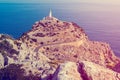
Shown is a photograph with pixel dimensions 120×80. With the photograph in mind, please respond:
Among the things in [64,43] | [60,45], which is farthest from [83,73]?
[64,43]

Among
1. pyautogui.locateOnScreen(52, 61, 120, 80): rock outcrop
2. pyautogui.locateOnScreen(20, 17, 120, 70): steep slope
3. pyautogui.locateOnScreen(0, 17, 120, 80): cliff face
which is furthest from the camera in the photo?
pyautogui.locateOnScreen(20, 17, 120, 70): steep slope

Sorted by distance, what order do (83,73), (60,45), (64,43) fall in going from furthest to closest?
(64,43) → (60,45) → (83,73)

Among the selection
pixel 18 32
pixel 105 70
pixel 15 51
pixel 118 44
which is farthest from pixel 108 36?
pixel 105 70

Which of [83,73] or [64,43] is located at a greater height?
[83,73]

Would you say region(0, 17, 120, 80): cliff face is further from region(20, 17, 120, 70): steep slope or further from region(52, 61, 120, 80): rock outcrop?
region(52, 61, 120, 80): rock outcrop

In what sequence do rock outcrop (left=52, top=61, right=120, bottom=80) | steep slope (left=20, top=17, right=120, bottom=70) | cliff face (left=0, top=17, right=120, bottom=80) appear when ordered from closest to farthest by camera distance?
rock outcrop (left=52, top=61, right=120, bottom=80), cliff face (left=0, top=17, right=120, bottom=80), steep slope (left=20, top=17, right=120, bottom=70)

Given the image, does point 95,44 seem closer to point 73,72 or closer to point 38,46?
point 38,46

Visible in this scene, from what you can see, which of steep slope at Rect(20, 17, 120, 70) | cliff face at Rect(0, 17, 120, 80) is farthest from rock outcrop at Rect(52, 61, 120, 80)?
steep slope at Rect(20, 17, 120, 70)

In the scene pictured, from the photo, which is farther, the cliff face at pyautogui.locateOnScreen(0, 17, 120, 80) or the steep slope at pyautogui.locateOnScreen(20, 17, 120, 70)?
the steep slope at pyautogui.locateOnScreen(20, 17, 120, 70)

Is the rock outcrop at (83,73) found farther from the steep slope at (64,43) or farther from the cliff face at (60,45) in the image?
the steep slope at (64,43)

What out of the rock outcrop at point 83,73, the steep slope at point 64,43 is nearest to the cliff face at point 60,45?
the steep slope at point 64,43

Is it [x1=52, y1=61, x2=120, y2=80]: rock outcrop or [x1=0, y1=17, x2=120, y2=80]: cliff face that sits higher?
[x1=52, y1=61, x2=120, y2=80]: rock outcrop

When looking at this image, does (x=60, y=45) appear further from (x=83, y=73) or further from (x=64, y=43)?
(x=83, y=73)
